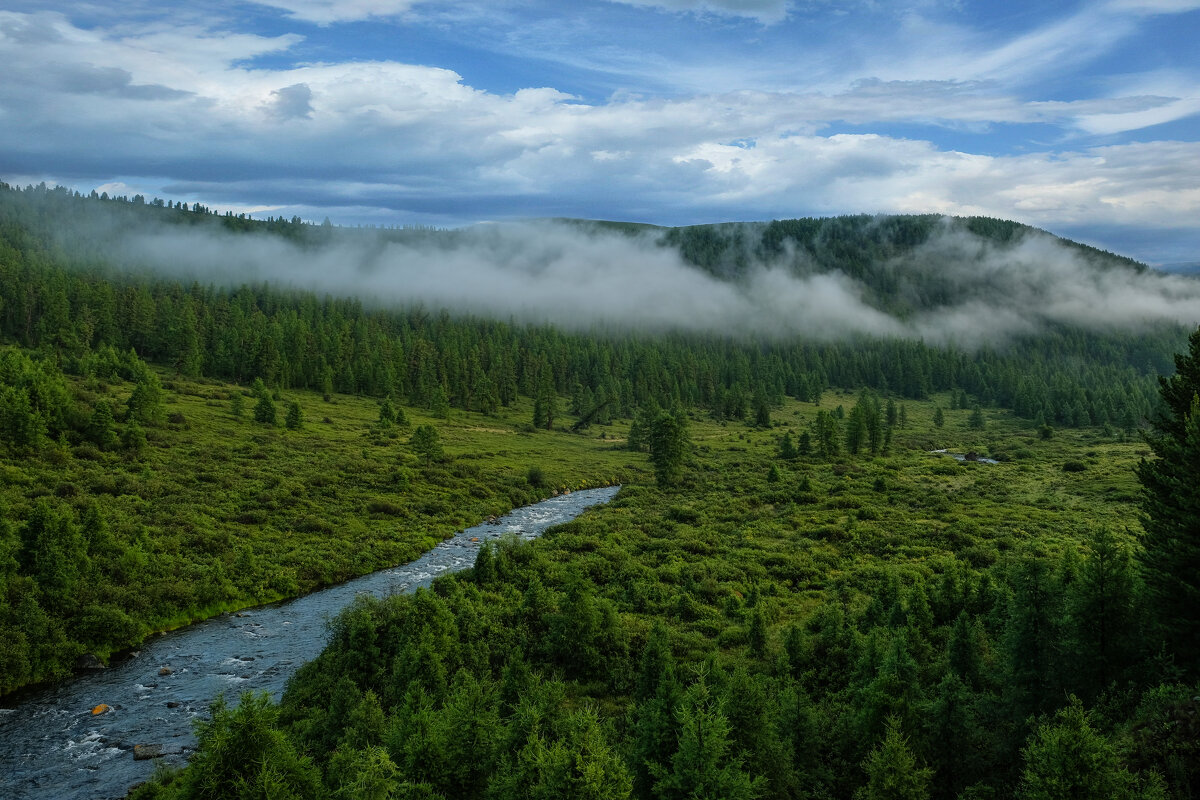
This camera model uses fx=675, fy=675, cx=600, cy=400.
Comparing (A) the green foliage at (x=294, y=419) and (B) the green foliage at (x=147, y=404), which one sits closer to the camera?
(B) the green foliage at (x=147, y=404)

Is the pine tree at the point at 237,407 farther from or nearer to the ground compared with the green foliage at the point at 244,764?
nearer to the ground

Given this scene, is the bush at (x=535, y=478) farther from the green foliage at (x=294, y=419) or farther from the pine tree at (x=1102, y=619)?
the pine tree at (x=1102, y=619)

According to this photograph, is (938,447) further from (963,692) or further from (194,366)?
(194,366)

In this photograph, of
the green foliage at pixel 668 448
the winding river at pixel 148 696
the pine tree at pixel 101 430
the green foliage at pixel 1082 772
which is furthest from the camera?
the green foliage at pixel 668 448

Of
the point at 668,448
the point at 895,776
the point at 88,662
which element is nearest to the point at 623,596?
the point at 895,776

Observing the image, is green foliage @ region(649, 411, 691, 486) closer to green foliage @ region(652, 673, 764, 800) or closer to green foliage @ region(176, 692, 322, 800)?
green foliage @ region(652, 673, 764, 800)

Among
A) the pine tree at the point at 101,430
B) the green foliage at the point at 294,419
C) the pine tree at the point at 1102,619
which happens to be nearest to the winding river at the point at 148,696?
the pine tree at the point at 1102,619

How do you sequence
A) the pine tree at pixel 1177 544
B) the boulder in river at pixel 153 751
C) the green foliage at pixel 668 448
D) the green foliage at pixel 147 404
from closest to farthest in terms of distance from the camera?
1. the pine tree at pixel 1177 544
2. the boulder in river at pixel 153 751
3. the green foliage at pixel 147 404
4. the green foliage at pixel 668 448

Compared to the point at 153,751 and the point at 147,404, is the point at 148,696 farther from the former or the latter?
the point at 147,404

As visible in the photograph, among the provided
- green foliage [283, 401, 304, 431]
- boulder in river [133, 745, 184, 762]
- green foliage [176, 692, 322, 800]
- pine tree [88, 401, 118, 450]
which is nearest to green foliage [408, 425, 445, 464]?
green foliage [283, 401, 304, 431]
